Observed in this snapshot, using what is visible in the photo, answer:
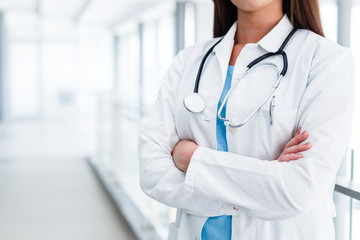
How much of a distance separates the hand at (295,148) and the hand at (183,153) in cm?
24

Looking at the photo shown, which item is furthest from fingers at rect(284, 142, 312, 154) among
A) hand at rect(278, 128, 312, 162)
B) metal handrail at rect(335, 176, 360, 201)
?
metal handrail at rect(335, 176, 360, 201)

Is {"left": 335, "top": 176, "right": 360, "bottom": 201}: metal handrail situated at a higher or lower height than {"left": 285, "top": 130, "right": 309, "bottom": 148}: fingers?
lower

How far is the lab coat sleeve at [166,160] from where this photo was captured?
1028mm

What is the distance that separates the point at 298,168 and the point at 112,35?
26.7 feet

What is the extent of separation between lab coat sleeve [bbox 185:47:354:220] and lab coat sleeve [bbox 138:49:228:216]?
11 centimetres

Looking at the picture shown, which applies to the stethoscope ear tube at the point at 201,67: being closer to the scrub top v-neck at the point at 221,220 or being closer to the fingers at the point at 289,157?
the scrub top v-neck at the point at 221,220

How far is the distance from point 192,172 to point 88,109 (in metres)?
8.17

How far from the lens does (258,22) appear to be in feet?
3.55

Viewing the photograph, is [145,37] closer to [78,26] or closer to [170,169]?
[78,26]

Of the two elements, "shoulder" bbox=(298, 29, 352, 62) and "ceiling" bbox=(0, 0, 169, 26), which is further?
"ceiling" bbox=(0, 0, 169, 26)

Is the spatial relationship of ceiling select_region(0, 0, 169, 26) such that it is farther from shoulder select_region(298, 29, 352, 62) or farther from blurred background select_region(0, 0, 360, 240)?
shoulder select_region(298, 29, 352, 62)

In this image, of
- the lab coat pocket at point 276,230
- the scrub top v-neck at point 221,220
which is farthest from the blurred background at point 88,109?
the scrub top v-neck at point 221,220

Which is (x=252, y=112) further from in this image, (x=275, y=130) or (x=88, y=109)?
(x=88, y=109)

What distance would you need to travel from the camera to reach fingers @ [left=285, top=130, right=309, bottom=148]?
88 centimetres
